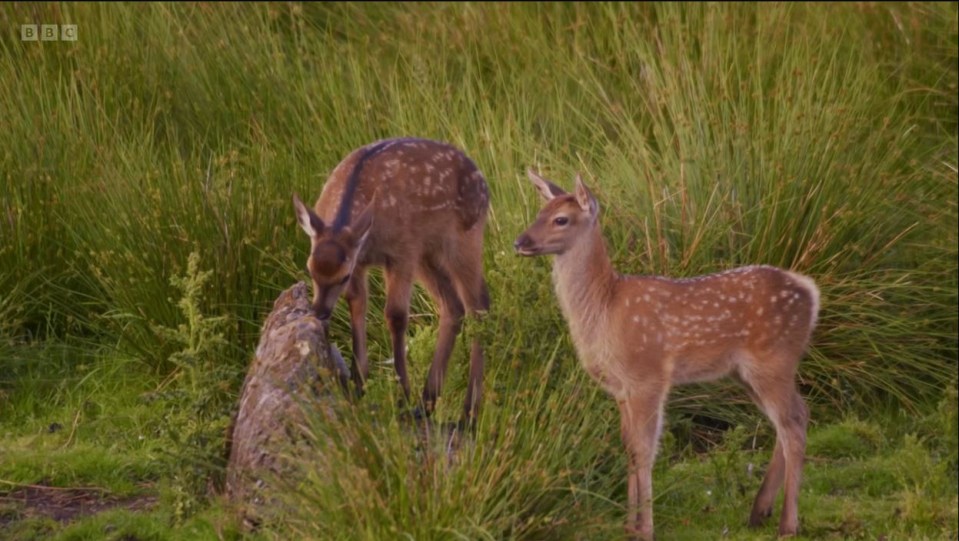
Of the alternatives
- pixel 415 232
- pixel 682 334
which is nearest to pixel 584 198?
pixel 682 334

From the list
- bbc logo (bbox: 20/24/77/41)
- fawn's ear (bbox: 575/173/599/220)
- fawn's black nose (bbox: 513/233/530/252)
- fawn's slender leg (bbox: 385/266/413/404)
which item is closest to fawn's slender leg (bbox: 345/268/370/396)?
fawn's slender leg (bbox: 385/266/413/404)

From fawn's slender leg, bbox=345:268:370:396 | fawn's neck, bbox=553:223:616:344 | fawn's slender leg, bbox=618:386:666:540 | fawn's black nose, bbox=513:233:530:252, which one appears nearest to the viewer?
fawn's slender leg, bbox=618:386:666:540

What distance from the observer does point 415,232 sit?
7691 millimetres

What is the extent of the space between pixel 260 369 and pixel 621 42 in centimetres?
580

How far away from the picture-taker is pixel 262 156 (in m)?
9.59

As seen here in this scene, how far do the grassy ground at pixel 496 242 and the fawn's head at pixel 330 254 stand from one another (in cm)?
44

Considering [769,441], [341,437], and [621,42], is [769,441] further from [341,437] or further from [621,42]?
[621,42]

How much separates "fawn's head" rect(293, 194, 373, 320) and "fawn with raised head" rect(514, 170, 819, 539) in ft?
2.19

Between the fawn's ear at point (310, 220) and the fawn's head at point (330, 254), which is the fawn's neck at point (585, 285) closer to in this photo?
the fawn's head at point (330, 254)

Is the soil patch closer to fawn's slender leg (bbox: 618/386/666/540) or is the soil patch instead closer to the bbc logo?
fawn's slender leg (bbox: 618/386/666/540)

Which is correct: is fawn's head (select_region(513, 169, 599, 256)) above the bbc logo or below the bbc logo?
below

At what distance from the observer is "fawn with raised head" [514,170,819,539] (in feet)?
23.5

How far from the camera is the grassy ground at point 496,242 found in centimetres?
702

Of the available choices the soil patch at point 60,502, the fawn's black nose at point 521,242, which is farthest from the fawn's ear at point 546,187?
the soil patch at point 60,502
